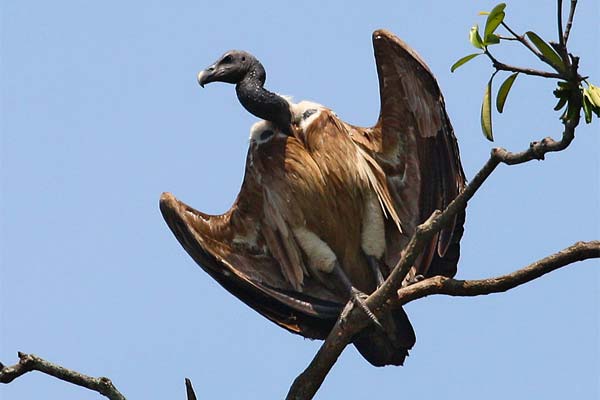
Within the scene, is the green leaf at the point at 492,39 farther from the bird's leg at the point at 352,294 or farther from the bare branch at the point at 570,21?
the bird's leg at the point at 352,294

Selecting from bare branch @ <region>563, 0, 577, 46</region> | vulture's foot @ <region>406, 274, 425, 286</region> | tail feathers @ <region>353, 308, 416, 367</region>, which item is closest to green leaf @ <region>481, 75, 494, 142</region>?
bare branch @ <region>563, 0, 577, 46</region>

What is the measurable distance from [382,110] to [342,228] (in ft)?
3.48

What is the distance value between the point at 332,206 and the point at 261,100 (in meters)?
1.15

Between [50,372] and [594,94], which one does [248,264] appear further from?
[594,94]

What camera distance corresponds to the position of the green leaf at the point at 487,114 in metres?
7.90

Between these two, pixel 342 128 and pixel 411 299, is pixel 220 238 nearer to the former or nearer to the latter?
pixel 342 128

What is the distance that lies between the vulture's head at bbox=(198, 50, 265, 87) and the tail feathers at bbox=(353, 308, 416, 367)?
99.4 inches

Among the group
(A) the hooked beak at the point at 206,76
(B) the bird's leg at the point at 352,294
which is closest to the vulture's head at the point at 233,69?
(A) the hooked beak at the point at 206,76

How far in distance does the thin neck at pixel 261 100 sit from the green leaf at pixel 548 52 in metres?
3.64

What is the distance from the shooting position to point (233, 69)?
36.9 feet

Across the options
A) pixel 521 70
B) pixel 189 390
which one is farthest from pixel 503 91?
pixel 189 390

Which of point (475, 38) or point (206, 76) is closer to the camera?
point (475, 38)

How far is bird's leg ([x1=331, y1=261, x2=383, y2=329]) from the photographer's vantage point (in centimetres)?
954

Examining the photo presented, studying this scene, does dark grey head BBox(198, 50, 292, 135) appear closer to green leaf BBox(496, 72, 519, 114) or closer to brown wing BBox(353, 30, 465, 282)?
brown wing BBox(353, 30, 465, 282)
